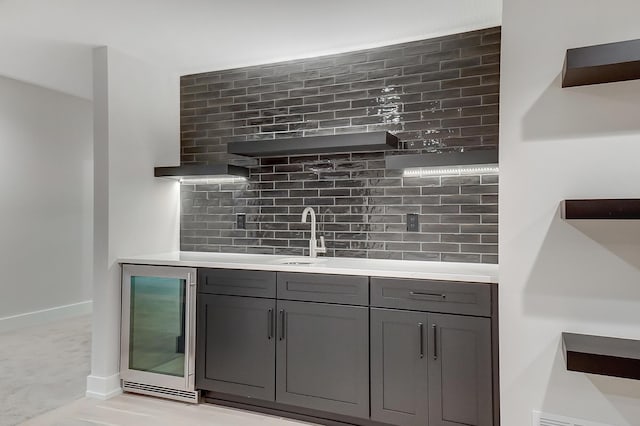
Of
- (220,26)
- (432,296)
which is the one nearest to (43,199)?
(220,26)

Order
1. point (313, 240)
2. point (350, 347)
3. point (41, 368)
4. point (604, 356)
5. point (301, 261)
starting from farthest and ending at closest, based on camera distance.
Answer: point (41, 368), point (313, 240), point (301, 261), point (350, 347), point (604, 356)

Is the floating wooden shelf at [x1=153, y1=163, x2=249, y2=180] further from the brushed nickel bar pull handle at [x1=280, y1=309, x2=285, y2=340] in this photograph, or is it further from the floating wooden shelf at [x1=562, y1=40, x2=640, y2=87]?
the floating wooden shelf at [x1=562, y1=40, x2=640, y2=87]

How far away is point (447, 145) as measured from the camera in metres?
3.03

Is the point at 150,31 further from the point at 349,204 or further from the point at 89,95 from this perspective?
the point at 89,95

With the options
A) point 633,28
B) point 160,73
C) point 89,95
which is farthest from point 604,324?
point 89,95

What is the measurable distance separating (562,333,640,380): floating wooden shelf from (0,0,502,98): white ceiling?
76.5 inches

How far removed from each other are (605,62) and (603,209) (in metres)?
0.51

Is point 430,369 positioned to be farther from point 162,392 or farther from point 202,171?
point 202,171

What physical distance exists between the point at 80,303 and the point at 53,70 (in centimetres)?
288

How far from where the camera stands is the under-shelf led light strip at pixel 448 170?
283cm

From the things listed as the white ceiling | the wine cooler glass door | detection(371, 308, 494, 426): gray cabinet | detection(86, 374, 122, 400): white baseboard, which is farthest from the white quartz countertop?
the white ceiling

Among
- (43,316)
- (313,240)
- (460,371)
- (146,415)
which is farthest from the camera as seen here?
(43,316)

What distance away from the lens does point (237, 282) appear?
2.95 meters

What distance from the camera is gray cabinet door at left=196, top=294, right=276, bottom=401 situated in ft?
9.36
